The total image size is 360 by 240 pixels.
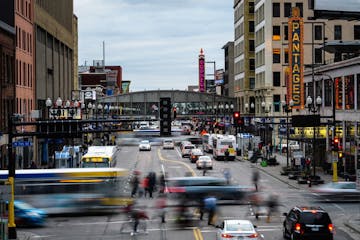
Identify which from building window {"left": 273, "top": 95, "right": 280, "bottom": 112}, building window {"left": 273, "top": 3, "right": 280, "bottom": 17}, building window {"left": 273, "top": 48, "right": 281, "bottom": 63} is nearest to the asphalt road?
building window {"left": 273, "top": 95, "right": 280, "bottom": 112}

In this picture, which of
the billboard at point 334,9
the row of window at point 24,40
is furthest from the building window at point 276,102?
the billboard at point 334,9

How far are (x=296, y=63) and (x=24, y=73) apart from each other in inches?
1211

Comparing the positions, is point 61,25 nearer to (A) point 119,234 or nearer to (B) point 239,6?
(B) point 239,6

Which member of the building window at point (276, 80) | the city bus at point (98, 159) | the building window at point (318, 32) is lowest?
the city bus at point (98, 159)

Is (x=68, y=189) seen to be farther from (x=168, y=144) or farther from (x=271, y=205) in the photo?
(x=168, y=144)

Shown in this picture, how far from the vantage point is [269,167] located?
252 feet

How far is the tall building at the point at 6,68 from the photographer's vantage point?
59312mm

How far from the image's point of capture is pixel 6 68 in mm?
61500

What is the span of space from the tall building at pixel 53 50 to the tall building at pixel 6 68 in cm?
1203

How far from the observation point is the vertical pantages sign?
7944 centimetres

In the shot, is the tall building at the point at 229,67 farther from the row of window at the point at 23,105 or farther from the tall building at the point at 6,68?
the tall building at the point at 6,68

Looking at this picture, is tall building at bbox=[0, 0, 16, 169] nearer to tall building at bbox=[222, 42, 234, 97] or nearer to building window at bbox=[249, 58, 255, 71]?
building window at bbox=[249, 58, 255, 71]

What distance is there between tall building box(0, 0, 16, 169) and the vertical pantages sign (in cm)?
Answer: 3223

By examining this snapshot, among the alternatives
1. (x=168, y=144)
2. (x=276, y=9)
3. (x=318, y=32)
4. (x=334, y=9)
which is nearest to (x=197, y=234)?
(x=334, y=9)
